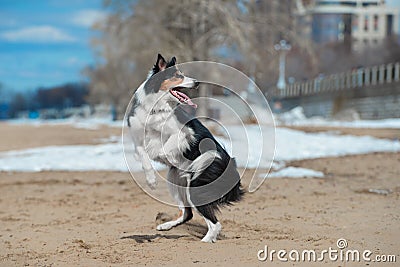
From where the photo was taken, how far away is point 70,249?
250 inches

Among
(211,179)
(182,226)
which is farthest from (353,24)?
(211,179)

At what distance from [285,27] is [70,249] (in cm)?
2995

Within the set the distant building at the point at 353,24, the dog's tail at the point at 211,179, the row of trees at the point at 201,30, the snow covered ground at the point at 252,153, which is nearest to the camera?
the dog's tail at the point at 211,179

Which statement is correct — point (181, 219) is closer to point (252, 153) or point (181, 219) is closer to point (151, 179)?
point (151, 179)

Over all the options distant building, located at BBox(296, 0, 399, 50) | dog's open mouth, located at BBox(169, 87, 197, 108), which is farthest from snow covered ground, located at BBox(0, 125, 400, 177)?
distant building, located at BBox(296, 0, 399, 50)

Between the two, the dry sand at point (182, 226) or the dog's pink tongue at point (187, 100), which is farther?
the dog's pink tongue at point (187, 100)

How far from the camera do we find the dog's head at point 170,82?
623cm

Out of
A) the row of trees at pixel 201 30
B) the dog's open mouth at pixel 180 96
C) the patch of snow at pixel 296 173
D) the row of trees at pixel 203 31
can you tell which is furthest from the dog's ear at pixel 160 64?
the row of trees at pixel 201 30

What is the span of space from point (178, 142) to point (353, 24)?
7765 cm

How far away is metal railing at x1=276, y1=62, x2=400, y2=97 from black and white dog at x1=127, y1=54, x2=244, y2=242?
3432 cm

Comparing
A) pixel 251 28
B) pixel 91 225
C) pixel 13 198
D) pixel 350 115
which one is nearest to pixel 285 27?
pixel 251 28

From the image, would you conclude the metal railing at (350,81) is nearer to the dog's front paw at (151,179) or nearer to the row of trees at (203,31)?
the row of trees at (203,31)

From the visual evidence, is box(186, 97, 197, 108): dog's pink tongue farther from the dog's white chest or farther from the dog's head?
the dog's white chest

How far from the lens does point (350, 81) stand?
47969 mm
